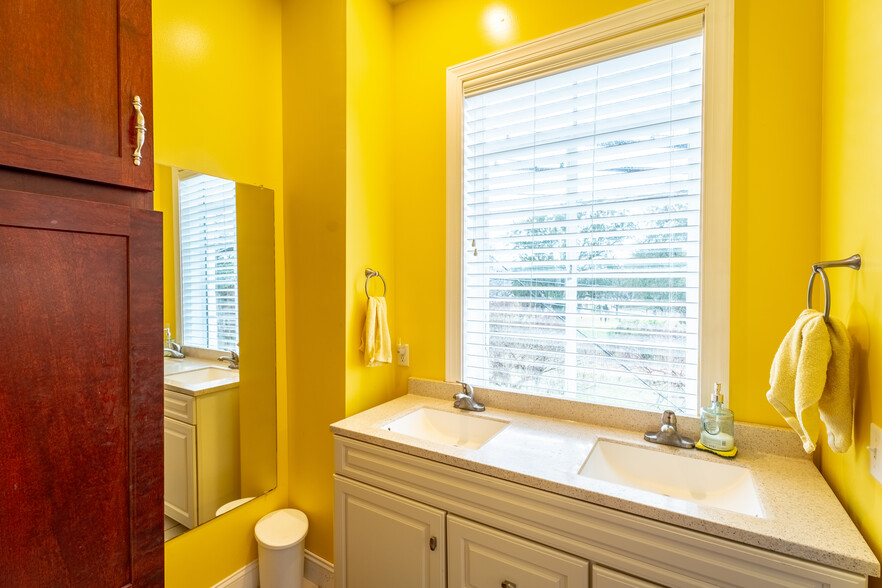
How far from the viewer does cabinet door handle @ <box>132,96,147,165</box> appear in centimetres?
84

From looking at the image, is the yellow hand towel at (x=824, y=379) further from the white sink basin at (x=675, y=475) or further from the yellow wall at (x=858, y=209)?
the white sink basin at (x=675, y=475)

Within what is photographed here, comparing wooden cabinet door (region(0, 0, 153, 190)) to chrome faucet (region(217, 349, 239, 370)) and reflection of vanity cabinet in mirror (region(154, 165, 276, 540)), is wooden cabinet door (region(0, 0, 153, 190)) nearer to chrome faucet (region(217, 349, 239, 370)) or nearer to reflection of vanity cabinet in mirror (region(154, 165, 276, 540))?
reflection of vanity cabinet in mirror (region(154, 165, 276, 540))

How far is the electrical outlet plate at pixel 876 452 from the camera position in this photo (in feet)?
2.73

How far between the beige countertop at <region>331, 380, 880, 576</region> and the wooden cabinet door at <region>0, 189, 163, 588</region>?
2.58 ft

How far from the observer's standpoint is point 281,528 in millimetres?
1818

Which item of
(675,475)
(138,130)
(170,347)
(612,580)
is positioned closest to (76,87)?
(138,130)

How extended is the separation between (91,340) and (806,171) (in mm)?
1989

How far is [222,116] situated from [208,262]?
0.65 meters

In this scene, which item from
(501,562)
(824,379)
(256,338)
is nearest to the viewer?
(824,379)

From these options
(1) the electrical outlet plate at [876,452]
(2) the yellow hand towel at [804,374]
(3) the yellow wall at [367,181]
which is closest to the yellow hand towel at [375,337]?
(3) the yellow wall at [367,181]

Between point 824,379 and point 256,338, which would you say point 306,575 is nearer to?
point 256,338

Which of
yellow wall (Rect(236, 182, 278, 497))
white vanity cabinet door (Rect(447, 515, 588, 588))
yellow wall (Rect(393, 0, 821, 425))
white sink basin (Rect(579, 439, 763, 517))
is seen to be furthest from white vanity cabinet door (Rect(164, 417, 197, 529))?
yellow wall (Rect(393, 0, 821, 425))

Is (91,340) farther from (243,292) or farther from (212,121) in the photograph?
(212,121)

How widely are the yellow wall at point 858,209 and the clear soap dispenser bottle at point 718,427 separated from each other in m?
0.24
